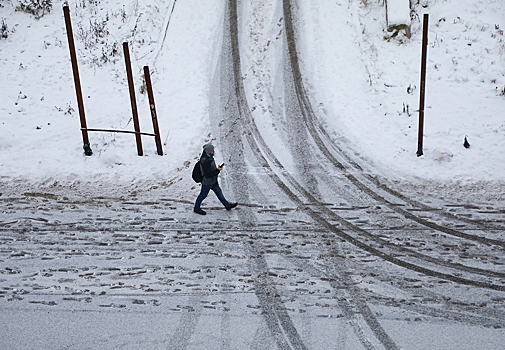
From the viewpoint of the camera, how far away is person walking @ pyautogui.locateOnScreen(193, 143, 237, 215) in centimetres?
875

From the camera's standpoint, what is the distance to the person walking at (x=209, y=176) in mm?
8748

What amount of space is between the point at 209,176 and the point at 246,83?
6.35 meters

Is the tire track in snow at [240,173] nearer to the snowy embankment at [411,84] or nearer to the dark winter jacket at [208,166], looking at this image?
the dark winter jacket at [208,166]

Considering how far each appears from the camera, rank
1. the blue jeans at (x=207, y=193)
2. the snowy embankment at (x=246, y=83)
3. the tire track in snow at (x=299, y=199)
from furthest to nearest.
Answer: the snowy embankment at (x=246, y=83)
the blue jeans at (x=207, y=193)
the tire track in snow at (x=299, y=199)

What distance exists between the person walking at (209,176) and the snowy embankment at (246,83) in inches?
66.1

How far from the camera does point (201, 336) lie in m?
6.06

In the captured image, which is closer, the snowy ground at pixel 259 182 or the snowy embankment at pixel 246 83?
the snowy ground at pixel 259 182

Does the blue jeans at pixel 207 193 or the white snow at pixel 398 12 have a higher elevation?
the white snow at pixel 398 12

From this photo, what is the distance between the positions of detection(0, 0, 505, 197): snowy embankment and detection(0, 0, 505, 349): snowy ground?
0.22 feet

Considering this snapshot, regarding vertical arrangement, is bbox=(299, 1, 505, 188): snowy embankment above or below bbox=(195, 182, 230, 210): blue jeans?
above

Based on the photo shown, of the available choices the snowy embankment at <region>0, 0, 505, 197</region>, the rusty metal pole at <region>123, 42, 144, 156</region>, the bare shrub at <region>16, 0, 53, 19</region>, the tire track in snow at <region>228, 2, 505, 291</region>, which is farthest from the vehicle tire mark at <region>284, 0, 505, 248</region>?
the bare shrub at <region>16, 0, 53, 19</region>

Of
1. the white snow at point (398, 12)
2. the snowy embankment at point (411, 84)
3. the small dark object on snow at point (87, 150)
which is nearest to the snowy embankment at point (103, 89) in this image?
the small dark object on snow at point (87, 150)

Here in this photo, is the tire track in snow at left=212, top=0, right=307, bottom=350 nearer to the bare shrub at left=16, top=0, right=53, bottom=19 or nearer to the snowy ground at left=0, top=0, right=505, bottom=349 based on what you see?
the snowy ground at left=0, top=0, right=505, bottom=349

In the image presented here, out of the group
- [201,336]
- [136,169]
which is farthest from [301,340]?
[136,169]
